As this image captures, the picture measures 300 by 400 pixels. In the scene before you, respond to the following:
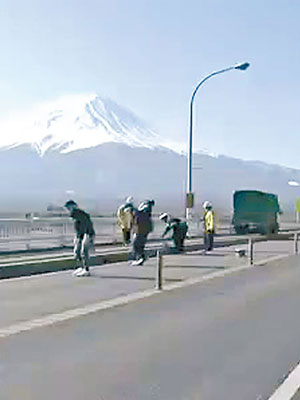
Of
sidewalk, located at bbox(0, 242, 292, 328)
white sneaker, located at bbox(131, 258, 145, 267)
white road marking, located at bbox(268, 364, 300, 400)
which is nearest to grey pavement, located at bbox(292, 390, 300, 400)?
white road marking, located at bbox(268, 364, 300, 400)

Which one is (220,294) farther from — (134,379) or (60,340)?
(134,379)

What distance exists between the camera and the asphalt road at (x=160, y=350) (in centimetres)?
663

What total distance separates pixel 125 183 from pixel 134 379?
19310cm

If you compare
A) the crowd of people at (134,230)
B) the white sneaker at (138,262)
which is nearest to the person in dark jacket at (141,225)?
the crowd of people at (134,230)

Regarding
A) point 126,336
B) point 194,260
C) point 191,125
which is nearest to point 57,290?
point 126,336

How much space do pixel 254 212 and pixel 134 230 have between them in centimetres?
2652

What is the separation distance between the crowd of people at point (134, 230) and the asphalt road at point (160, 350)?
8.57ft

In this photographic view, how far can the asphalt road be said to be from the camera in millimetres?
6633

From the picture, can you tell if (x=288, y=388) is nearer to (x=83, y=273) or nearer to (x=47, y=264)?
(x=83, y=273)

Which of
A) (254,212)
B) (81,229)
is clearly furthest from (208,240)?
(254,212)

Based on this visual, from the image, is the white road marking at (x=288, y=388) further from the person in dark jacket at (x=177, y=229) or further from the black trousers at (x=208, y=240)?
the black trousers at (x=208, y=240)

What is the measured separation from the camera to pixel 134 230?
19.2 metres

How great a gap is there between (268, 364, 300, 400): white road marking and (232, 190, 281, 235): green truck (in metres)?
36.1

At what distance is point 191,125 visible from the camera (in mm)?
33781
